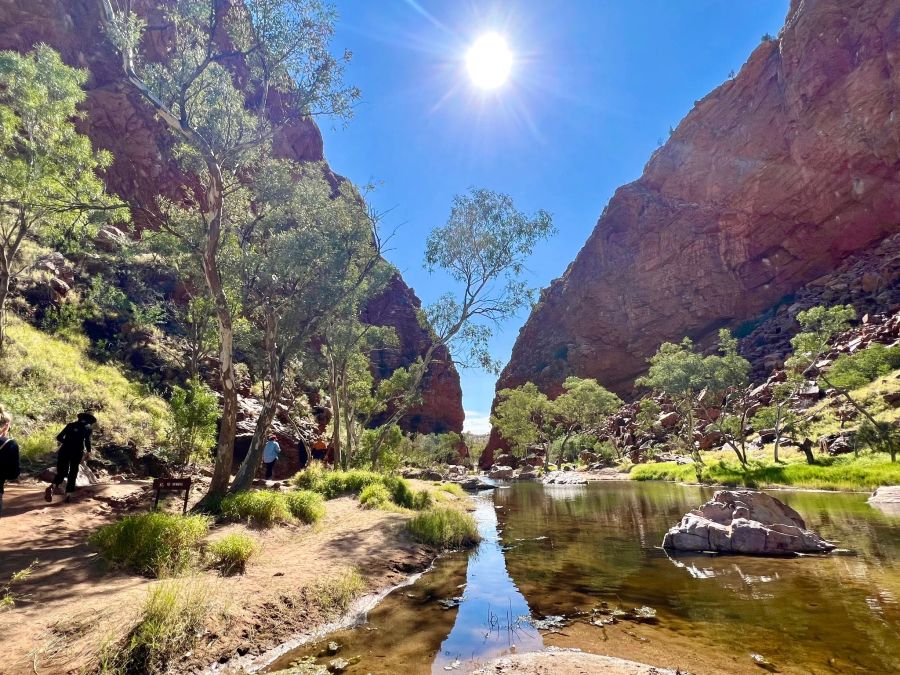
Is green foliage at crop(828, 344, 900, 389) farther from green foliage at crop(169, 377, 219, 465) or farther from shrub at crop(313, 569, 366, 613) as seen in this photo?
green foliage at crop(169, 377, 219, 465)

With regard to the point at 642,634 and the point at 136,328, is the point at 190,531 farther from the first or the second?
the point at 136,328

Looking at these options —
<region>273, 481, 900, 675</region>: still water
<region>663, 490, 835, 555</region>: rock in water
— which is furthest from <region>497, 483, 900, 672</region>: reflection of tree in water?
<region>663, 490, 835, 555</region>: rock in water

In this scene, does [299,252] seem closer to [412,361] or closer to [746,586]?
[746,586]

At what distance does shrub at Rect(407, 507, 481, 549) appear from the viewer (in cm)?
1270

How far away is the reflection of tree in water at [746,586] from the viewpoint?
5840mm

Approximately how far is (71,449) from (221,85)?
12.0 m

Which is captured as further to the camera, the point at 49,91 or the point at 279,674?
the point at 49,91

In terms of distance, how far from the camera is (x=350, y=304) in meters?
23.7

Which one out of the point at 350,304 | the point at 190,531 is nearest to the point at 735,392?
the point at 350,304

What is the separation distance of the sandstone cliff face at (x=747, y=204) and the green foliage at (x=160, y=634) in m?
86.5

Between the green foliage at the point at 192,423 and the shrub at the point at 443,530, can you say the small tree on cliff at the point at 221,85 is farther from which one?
the shrub at the point at 443,530

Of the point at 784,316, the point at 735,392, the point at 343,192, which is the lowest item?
the point at 735,392

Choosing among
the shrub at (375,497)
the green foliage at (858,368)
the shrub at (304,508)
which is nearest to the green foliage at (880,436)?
the green foliage at (858,368)

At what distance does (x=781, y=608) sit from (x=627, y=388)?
84.5 metres
